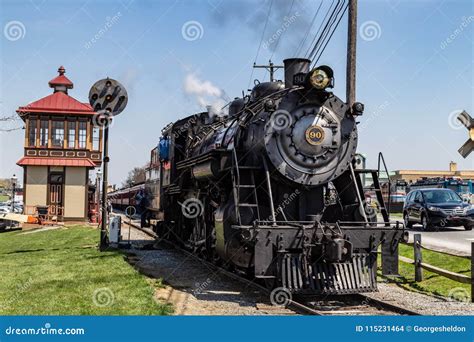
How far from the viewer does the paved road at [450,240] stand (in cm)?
1547

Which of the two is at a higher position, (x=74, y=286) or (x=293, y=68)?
(x=293, y=68)

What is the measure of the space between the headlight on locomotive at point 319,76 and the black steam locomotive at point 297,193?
0.06ft

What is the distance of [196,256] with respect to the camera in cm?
1408

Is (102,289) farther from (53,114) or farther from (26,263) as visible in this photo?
(53,114)

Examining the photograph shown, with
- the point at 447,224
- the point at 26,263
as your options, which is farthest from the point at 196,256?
the point at 447,224

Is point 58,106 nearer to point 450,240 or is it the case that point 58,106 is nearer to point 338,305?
point 450,240

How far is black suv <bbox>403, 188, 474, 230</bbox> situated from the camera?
2200 centimetres

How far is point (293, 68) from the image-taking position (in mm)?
10867

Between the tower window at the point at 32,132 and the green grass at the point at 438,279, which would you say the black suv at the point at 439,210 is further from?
the tower window at the point at 32,132

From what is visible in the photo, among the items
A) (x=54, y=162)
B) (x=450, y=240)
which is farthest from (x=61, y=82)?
(x=450, y=240)

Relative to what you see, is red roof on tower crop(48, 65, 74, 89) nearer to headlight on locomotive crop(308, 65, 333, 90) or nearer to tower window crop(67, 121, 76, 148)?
Answer: tower window crop(67, 121, 76, 148)

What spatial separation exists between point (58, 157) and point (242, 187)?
1010 inches

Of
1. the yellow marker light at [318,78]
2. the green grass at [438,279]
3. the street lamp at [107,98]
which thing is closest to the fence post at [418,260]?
the green grass at [438,279]

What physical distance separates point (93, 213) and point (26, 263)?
2214 centimetres
